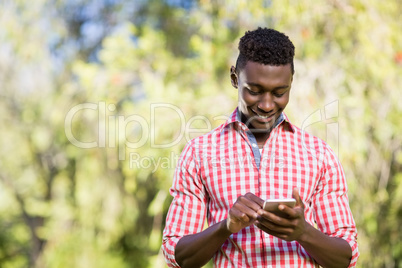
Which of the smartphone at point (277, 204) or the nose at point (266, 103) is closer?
the smartphone at point (277, 204)

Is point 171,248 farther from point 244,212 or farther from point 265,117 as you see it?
point 265,117

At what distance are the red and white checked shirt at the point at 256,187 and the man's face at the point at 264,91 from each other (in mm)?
52

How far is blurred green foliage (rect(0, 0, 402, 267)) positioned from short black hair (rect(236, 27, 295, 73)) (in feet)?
7.44

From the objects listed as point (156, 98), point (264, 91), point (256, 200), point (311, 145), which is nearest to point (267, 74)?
point (264, 91)

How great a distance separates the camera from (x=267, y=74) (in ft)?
5.25

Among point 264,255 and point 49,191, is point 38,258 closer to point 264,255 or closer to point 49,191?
point 49,191

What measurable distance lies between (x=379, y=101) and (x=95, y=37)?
336 centimetres

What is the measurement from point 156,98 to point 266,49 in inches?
114

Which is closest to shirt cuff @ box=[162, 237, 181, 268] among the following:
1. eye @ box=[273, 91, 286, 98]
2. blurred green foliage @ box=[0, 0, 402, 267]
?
eye @ box=[273, 91, 286, 98]

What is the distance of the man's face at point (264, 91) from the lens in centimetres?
160

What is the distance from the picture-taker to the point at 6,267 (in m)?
8.59

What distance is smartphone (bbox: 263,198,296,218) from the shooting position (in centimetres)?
132

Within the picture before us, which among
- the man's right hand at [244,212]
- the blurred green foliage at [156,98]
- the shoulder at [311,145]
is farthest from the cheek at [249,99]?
the blurred green foliage at [156,98]

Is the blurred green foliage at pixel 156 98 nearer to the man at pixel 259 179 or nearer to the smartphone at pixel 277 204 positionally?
the man at pixel 259 179
